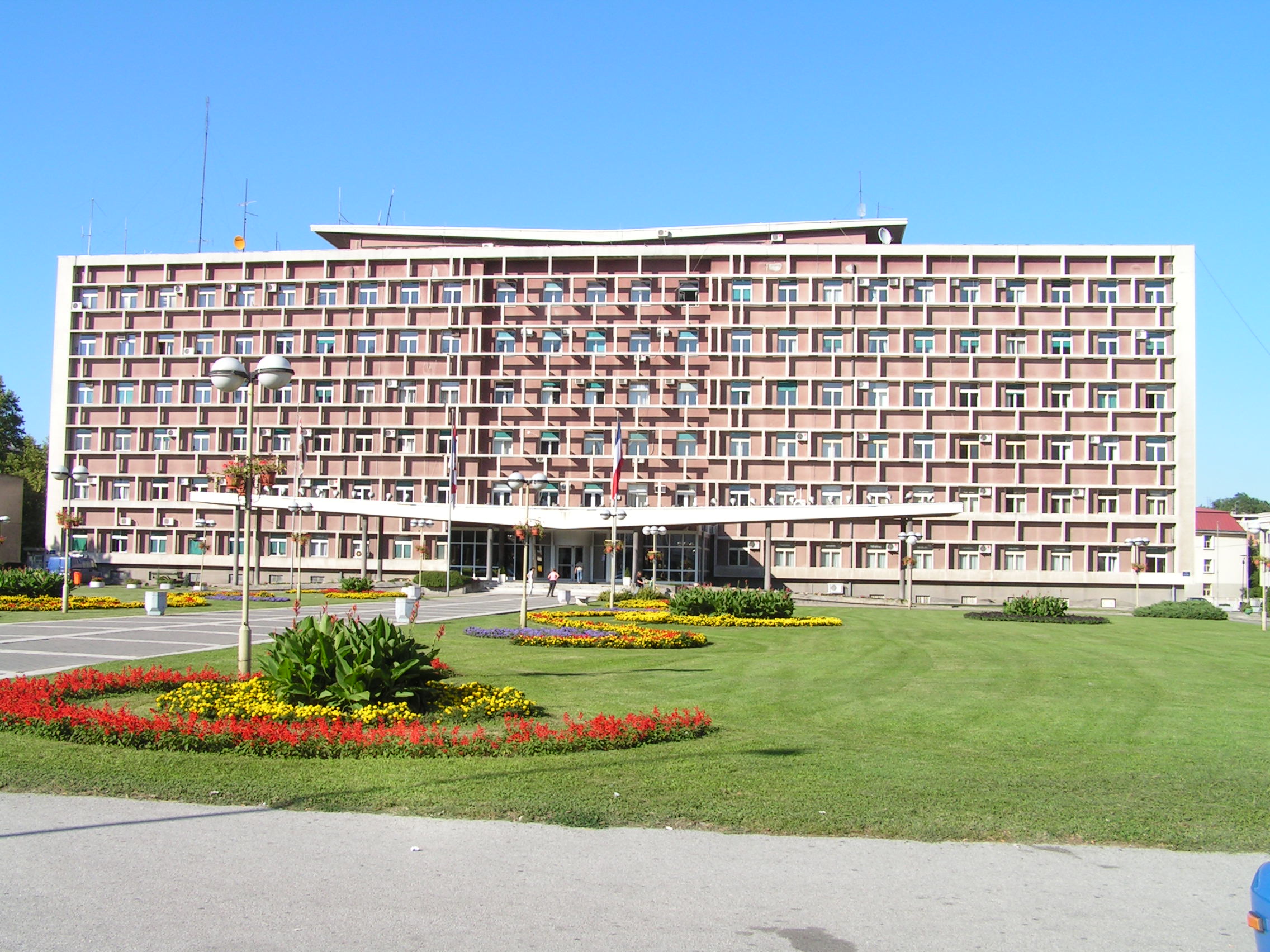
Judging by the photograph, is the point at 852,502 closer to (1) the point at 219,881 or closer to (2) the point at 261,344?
(2) the point at 261,344

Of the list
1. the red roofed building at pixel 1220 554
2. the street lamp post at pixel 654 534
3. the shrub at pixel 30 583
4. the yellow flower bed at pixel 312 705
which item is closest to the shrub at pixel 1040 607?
the street lamp post at pixel 654 534

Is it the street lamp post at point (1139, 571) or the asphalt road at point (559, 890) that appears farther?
the street lamp post at point (1139, 571)

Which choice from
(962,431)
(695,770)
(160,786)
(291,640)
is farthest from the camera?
(962,431)

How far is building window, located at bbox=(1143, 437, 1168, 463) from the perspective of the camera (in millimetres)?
71062

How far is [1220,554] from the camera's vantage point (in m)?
96.4

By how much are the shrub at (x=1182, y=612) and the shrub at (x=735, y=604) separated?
75.1ft

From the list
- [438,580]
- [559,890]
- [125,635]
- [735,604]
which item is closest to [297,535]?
[125,635]

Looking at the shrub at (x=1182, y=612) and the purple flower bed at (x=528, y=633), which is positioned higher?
the purple flower bed at (x=528, y=633)

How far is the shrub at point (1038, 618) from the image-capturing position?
128 ft

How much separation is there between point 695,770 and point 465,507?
175 ft

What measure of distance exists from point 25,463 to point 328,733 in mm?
99693

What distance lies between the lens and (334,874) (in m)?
6.81

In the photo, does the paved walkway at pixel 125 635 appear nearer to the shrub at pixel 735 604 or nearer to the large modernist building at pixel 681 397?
the shrub at pixel 735 604

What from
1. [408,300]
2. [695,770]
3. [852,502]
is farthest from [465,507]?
[695,770]
